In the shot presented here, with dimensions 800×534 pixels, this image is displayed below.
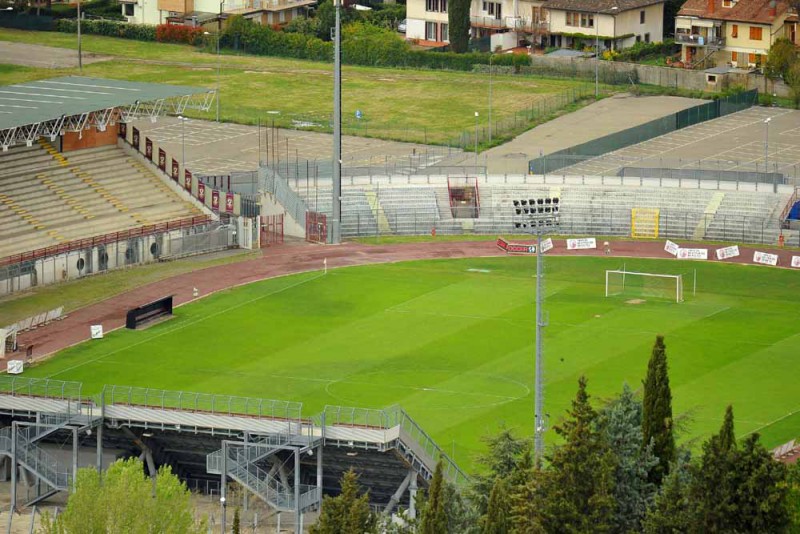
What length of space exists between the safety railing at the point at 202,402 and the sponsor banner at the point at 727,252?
3890cm

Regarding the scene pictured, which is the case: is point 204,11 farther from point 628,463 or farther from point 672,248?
point 628,463

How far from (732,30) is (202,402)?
99.1 meters

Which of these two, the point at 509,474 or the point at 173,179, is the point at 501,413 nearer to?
the point at 509,474

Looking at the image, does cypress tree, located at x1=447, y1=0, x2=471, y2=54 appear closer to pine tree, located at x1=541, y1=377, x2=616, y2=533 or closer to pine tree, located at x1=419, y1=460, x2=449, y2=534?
pine tree, located at x1=541, y1=377, x2=616, y2=533

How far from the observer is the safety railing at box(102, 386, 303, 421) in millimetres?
81750

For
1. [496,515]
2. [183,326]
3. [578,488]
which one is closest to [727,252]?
[183,326]

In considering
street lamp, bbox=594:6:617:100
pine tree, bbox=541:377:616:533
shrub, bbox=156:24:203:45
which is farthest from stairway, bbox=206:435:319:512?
shrub, bbox=156:24:203:45

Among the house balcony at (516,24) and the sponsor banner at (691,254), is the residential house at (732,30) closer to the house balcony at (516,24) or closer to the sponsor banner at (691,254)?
the house balcony at (516,24)

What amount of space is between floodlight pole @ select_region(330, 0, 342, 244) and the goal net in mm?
18748

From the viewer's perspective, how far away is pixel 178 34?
635 feet

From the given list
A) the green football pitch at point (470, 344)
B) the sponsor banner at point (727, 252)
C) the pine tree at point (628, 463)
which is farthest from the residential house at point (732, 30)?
the pine tree at point (628, 463)

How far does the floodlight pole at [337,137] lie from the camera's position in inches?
4638

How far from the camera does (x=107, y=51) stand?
188 m

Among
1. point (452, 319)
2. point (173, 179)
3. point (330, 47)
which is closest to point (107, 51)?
point (330, 47)
